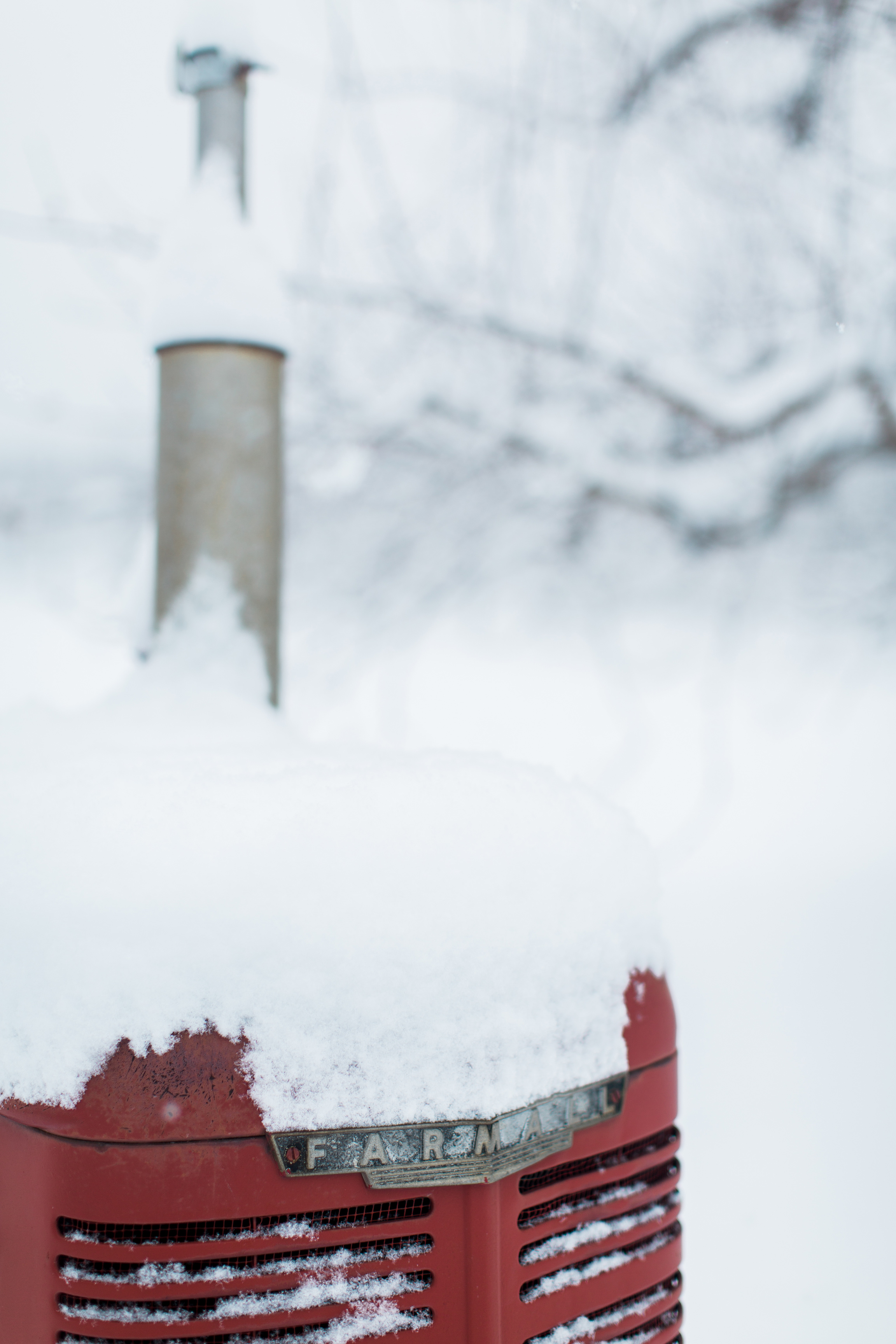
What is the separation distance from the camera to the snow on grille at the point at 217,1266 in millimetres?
942

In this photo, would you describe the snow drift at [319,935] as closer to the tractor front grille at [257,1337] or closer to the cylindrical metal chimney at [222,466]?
the tractor front grille at [257,1337]

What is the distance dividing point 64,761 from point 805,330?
3442 millimetres

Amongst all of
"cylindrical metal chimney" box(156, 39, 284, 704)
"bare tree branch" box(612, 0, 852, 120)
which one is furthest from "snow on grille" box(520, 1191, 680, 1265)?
"bare tree branch" box(612, 0, 852, 120)

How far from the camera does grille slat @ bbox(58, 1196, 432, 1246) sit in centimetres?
94

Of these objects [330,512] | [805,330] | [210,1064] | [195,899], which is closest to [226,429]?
[195,899]

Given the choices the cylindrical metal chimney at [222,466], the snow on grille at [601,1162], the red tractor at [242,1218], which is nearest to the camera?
the red tractor at [242,1218]

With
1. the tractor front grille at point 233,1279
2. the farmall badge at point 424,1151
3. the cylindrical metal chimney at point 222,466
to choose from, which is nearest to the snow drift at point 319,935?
the farmall badge at point 424,1151

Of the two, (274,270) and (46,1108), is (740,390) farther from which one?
(46,1108)

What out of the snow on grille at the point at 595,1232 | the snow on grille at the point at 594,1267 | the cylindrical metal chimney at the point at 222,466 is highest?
the cylindrical metal chimney at the point at 222,466

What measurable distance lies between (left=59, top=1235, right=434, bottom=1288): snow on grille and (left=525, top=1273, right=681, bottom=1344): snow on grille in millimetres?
236

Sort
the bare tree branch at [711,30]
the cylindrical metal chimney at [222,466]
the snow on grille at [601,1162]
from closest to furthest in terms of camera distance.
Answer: the snow on grille at [601,1162] < the cylindrical metal chimney at [222,466] < the bare tree branch at [711,30]

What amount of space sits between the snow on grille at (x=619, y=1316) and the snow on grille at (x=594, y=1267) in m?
0.04

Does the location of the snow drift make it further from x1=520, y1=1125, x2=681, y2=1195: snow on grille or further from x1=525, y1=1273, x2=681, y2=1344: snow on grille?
x1=525, y1=1273, x2=681, y2=1344: snow on grille

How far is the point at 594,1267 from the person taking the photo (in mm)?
1125
